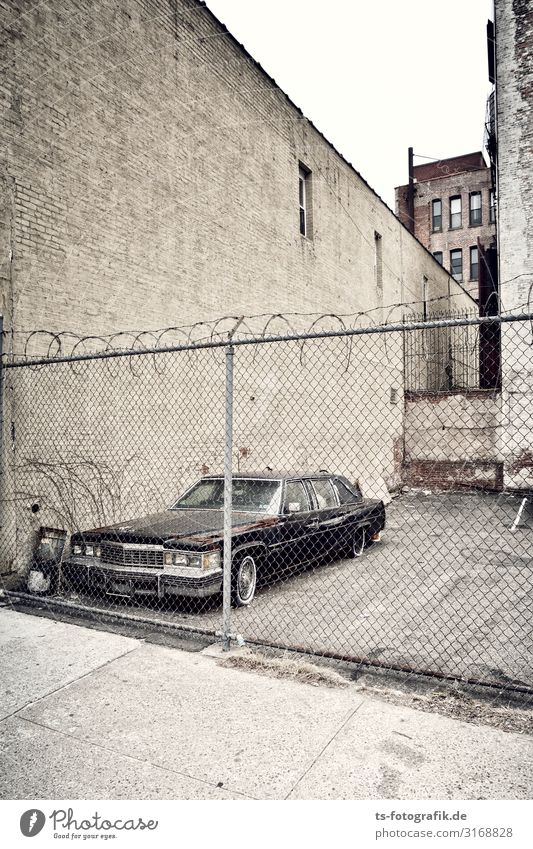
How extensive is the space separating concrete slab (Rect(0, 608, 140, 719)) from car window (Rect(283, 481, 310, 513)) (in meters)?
2.62

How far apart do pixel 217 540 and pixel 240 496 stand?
143cm

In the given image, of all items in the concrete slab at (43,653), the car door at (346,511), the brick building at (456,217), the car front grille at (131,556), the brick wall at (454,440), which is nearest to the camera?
the concrete slab at (43,653)

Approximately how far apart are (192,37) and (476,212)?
30.9 metres

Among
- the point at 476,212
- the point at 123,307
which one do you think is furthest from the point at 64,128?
the point at 476,212

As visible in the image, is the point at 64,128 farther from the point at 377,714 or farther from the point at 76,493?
the point at 377,714

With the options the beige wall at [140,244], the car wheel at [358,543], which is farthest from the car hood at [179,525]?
the car wheel at [358,543]

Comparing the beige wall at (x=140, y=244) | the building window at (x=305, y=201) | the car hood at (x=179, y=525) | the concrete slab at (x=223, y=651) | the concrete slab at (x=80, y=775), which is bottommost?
the concrete slab at (x=223, y=651)

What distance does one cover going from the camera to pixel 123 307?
859 cm

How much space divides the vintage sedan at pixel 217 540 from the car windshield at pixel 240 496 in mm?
11

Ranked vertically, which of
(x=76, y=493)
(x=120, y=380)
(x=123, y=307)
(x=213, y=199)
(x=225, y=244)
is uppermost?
(x=213, y=199)

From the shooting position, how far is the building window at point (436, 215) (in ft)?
125

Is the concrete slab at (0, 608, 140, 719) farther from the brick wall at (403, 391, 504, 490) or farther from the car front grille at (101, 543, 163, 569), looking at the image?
the brick wall at (403, 391, 504, 490)

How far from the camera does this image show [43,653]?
4.39 meters

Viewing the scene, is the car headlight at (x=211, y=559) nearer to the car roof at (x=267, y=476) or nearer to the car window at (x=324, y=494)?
the car roof at (x=267, y=476)
